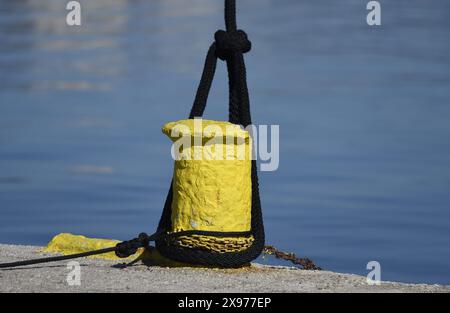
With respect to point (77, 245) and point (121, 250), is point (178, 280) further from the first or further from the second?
point (77, 245)

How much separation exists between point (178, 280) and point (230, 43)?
163cm

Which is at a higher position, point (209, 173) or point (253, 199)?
point (209, 173)

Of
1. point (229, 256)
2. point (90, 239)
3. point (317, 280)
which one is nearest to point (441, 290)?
point (317, 280)

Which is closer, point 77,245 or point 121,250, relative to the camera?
A: point 121,250

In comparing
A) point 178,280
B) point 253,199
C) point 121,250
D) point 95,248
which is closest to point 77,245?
point 95,248

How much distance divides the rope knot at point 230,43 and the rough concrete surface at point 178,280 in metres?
1.34

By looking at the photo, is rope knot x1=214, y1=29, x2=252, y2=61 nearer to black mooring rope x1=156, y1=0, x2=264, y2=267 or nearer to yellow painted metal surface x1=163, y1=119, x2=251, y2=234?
black mooring rope x1=156, y1=0, x2=264, y2=267

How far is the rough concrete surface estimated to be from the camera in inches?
272

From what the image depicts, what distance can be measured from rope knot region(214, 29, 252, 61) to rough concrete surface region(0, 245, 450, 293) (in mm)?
1340

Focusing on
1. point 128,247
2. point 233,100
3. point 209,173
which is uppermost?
point 233,100

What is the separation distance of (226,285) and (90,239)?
1.57 meters

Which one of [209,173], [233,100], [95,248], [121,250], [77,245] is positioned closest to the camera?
[209,173]

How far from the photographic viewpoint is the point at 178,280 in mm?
7199

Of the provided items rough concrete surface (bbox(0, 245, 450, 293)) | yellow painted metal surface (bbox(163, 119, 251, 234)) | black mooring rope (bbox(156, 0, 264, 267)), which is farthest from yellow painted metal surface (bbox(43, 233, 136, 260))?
yellow painted metal surface (bbox(163, 119, 251, 234))
